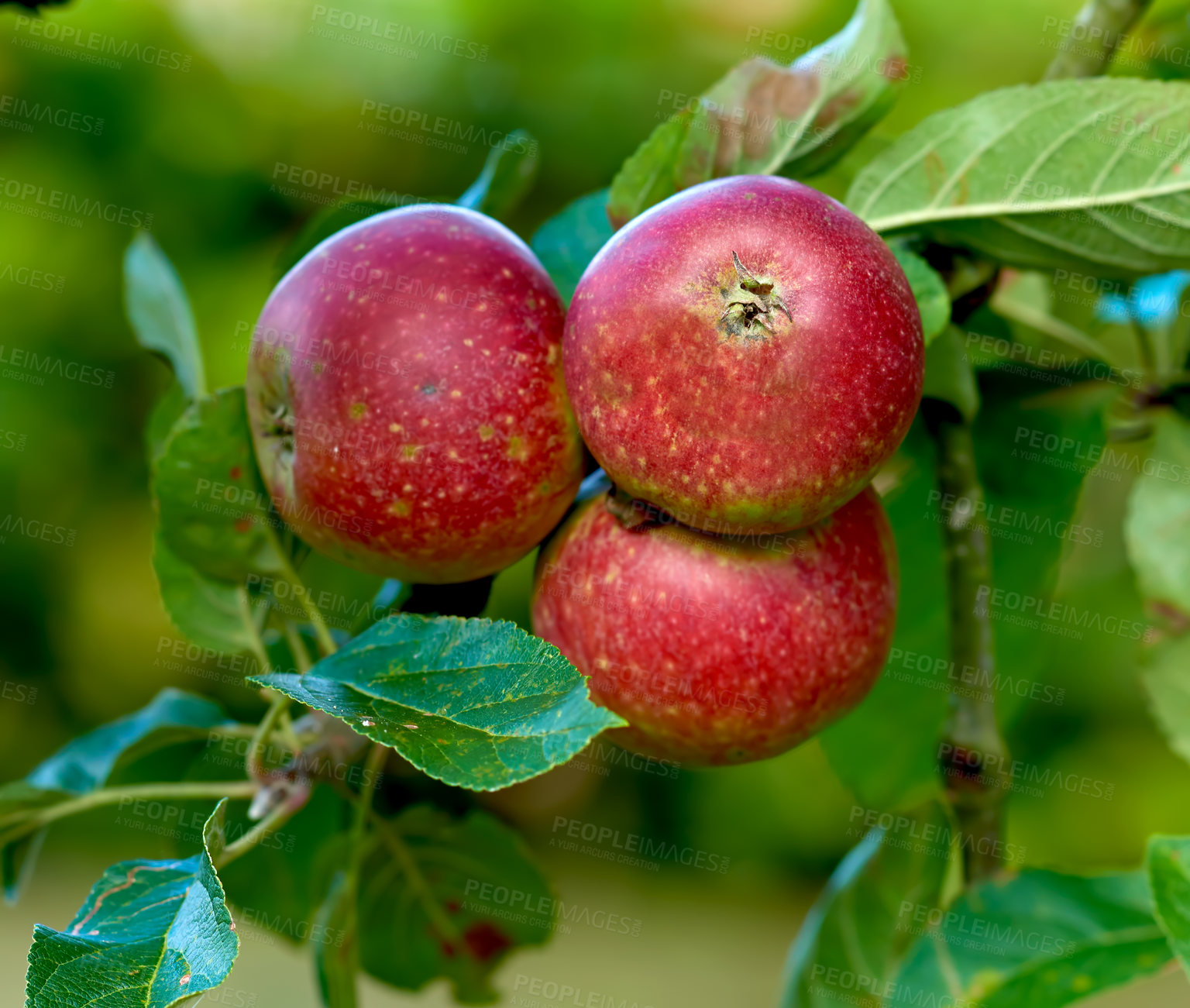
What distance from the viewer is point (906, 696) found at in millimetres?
776

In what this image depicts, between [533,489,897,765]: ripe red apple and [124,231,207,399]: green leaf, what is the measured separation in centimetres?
32

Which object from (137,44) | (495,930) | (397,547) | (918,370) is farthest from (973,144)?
(137,44)

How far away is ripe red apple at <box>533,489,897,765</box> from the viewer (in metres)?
0.47

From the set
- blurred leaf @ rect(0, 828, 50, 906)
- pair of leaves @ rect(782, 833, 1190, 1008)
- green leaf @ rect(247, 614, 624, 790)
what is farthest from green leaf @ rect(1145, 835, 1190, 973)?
blurred leaf @ rect(0, 828, 50, 906)

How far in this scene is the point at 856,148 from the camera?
62 centimetres

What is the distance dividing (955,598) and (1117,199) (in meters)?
0.24

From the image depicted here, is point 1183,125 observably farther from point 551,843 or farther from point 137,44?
point 551,843

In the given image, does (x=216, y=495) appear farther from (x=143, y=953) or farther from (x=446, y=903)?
(x=446, y=903)

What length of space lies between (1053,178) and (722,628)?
28 cm

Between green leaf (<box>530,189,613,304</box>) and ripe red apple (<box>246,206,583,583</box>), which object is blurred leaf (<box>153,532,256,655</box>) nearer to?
ripe red apple (<box>246,206,583,583</box>)

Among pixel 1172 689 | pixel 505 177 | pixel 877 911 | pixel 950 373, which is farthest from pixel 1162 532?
pixel 505 177

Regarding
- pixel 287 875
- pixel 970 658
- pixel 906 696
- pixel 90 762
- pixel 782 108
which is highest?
pixel 782 108

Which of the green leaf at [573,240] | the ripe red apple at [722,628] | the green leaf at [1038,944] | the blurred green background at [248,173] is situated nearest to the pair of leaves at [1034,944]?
the green leaf at [1038,944]

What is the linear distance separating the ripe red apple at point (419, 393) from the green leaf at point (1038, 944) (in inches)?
13.8
